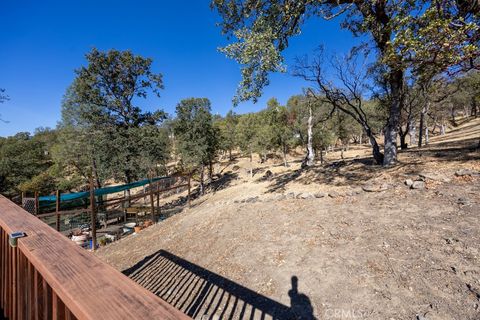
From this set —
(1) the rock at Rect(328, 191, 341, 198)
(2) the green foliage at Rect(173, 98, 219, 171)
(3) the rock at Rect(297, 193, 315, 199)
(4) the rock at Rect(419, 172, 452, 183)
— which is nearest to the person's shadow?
(1) the rock at Rect(328, 191, 341, 198)

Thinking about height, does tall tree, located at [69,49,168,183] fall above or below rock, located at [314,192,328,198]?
above

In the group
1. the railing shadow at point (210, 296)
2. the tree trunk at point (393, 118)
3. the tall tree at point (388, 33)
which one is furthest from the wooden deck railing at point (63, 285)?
the tree trunk at point (393, 118)

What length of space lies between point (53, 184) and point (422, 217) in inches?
1255

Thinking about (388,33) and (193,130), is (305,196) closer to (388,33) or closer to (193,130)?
(388,33)

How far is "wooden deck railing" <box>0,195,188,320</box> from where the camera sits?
730 millimetres

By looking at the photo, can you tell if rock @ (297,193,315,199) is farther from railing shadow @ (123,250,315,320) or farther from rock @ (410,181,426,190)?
railing shadow @ (123,250,315,320)

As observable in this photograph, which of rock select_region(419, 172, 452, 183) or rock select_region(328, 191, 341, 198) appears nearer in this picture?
rock select_region(419, 172, 452, 183)

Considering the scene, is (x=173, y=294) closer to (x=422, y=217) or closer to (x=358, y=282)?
(x=358, y=282)

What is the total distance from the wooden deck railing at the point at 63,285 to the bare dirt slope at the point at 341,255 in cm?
305

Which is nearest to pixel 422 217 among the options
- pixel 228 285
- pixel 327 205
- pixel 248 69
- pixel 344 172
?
pixel 327 205

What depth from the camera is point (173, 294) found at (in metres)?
4.67

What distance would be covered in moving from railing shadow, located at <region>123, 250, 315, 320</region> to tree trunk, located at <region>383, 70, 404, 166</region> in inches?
264

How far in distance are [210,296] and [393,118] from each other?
821 cm

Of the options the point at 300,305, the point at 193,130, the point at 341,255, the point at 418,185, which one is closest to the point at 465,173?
the point at 418,185
